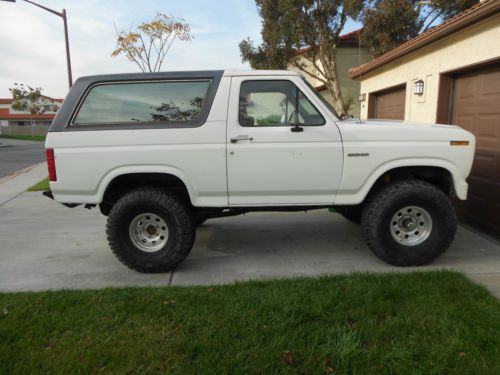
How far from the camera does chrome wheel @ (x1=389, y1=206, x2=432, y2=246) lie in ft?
14.1

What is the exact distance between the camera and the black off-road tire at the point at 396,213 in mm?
4195

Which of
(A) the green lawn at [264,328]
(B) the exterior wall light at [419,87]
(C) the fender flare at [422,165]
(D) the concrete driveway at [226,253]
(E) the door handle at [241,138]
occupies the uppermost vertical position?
(B) the exterior wall light at [419,87]

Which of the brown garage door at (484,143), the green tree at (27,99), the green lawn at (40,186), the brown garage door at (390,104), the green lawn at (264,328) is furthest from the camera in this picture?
the green tree at (27,99)

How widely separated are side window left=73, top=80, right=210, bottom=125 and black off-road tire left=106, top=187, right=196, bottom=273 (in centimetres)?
80

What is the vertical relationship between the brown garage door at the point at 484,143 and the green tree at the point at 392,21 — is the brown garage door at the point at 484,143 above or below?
below

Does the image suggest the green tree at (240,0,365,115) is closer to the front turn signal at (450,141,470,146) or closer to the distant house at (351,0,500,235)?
the distant house at (351,0,500,235)

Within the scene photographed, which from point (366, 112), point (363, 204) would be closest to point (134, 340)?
point (363, 204)

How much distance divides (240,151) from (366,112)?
7.41 meters

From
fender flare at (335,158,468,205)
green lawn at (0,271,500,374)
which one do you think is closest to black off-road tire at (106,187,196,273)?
green lawn at (0,271,500,374)

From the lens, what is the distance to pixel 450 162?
414 centimetres

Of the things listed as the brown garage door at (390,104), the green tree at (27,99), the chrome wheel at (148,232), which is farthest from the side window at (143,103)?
the green tree at (27,99)

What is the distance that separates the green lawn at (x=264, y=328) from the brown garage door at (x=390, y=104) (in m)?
5.78

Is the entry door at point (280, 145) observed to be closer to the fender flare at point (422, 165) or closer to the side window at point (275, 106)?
the side window at point (275, 106)

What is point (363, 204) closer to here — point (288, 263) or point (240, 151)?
point (288, 263)
